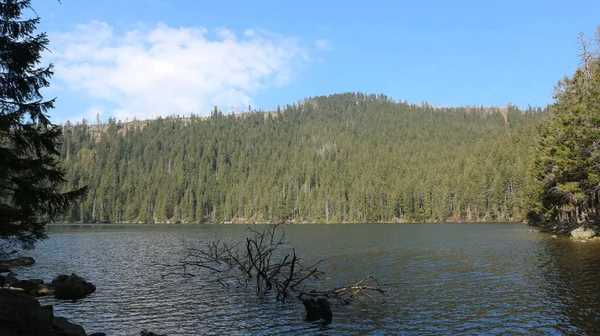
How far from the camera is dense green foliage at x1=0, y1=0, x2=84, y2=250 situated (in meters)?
15.4

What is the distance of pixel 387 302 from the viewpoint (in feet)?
75.0

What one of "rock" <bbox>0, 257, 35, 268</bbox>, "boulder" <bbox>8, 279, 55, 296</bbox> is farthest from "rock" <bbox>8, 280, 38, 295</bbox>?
"rock" <bbox>0, 257, 35, 268</bbox>

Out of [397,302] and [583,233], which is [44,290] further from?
[583,233]

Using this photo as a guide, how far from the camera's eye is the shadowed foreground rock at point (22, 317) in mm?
12602

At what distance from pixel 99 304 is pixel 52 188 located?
11064mm

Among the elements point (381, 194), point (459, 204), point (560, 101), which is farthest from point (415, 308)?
point (381, 194)

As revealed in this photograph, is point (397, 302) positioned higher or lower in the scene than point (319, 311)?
lower

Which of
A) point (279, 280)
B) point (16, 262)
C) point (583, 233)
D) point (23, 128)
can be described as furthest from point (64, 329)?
point (583, 233)

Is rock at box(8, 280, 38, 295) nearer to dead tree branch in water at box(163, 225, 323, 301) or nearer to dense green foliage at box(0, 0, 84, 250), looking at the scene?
dead tree branch in water at box(163, 225, 323, 301)

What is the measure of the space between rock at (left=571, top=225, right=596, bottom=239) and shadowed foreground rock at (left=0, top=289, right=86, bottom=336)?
189 feet

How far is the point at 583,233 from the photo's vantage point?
50219 millimetres

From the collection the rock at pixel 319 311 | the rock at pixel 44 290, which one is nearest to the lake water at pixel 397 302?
the rock at pixel 319 311

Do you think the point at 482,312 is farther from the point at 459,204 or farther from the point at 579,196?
the point at 459,204

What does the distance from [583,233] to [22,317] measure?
2333 inches
